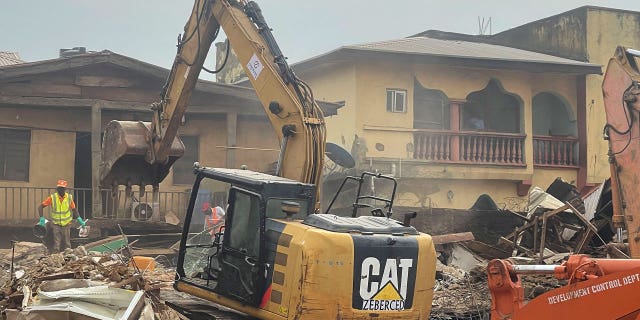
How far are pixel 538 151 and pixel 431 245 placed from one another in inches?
726

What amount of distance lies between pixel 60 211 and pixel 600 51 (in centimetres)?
1809

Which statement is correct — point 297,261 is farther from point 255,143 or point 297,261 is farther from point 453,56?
point 453,56

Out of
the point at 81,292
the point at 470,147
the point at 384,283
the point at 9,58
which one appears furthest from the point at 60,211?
the point at 9,58

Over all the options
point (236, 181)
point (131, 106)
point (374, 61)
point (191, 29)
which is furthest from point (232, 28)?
point (374, 61)

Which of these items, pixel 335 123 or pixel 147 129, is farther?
pixel 335 123

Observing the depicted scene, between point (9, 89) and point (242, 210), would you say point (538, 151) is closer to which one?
point (9, 89)

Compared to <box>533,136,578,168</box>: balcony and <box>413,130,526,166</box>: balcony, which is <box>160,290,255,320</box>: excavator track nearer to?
<box>413,130,526,166</box>: balcony

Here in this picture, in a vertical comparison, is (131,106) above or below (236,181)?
above

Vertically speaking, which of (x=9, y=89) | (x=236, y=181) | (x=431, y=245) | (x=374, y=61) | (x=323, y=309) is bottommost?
(x=323, y=309)

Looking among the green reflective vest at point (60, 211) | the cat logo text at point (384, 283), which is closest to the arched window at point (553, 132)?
the green reflective vest at point (60, 211)

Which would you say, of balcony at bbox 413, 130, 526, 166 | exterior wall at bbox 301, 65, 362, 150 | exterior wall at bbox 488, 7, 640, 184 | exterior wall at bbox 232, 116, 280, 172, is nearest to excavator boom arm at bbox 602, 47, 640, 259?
exterior wall at bbox 232, 116, 280, 172

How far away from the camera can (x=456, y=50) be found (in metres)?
24.0

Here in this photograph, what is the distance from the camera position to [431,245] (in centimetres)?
760

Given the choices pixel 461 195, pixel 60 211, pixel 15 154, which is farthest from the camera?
pixel 461 195
